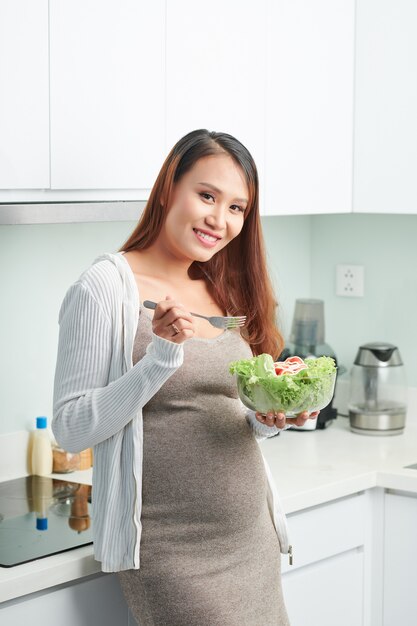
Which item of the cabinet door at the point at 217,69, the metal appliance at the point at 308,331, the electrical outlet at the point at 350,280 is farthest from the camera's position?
the electrical outlet at the point at 350,280

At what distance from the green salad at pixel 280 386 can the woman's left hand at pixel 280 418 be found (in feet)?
0.04

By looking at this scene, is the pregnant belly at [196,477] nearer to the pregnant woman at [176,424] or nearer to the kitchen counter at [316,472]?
the pregnant woman at [176,424]

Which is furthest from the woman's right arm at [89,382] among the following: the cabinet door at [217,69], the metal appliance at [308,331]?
the metal appliance at [308,331]

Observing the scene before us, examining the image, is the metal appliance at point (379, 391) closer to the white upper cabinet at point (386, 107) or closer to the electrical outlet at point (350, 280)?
the electrical outlet at point (350, 280)

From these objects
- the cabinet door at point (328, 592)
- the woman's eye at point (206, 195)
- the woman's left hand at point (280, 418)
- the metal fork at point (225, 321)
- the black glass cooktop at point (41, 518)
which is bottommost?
the cabinet door at point (328, 592)

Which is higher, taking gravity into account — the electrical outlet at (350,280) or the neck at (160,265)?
the neck at (160,265)

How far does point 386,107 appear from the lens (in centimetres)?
265

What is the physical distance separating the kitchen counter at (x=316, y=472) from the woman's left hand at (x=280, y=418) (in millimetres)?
375

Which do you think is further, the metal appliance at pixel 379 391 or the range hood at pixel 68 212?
the metal appliance at pixel 379 391

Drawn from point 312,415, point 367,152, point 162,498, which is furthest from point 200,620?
point 367,152

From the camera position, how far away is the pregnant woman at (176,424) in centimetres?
169

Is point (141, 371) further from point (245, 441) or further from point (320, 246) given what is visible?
point (320, 246)

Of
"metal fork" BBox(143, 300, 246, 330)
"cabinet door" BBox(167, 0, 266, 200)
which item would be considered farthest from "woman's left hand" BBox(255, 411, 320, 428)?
"cabinet door" BBox(167, 0, 266, 200)

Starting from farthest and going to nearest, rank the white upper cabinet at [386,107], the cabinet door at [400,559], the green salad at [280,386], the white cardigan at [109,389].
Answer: the white upper cabinet at [386,107] < the cabinet door at [400,559] < the green salad at [280,386] < the white cardigan at [109,389]
